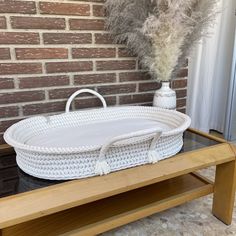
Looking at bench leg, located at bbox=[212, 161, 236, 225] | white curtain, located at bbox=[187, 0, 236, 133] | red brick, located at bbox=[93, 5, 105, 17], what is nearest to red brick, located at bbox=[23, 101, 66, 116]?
red brick, located at bbox=[93, 5, 105, 17]

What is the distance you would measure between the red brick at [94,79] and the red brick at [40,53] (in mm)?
120

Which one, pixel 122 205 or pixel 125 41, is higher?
pixel 125 41

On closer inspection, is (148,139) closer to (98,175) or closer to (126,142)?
(126,142)

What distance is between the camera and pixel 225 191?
1062 millimetres

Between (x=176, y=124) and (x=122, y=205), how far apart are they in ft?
1.26

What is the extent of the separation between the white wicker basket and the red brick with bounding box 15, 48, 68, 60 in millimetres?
189

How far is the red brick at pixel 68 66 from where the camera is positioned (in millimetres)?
1161

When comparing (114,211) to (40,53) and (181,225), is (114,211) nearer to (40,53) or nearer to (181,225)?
(181,225)

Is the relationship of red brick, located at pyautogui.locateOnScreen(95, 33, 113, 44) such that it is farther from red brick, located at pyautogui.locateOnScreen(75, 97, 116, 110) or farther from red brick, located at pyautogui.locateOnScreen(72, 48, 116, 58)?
red brick, located at pyautogui.locateOnScreen(75, 97, 116, 110)

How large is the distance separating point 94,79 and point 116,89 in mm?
132

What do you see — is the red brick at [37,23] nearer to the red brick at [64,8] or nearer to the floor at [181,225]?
the red brick at [64,8]

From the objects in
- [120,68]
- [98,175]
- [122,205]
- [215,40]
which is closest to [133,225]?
[122,205]

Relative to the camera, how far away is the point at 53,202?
2.28 feet

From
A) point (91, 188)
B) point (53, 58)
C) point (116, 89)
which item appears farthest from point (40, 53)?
point (91, 188)
